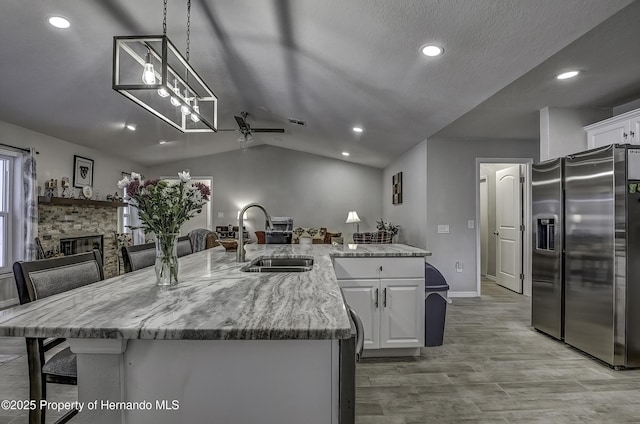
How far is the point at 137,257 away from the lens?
2.17 metres

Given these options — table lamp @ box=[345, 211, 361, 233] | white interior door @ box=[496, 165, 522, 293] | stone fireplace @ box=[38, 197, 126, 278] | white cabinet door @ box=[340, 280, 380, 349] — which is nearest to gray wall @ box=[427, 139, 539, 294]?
white interior door @ box=[496, 165, 522, 293]

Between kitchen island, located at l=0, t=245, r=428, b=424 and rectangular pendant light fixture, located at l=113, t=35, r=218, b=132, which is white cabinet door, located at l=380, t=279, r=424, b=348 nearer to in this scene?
kitchen island, located at l=0, t=245, r=428, b=424

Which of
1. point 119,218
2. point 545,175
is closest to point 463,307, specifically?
point 545,175

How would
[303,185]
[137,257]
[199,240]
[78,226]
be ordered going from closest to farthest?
[137,257], [78,226], [199,240], [303,185]

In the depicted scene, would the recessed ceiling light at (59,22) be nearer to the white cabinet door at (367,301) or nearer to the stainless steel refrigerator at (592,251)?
the white cabinet door at (367,301)

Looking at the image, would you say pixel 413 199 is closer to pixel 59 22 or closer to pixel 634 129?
pixel 634 129

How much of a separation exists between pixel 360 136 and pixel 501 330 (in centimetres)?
363

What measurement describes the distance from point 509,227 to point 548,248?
2506 mm

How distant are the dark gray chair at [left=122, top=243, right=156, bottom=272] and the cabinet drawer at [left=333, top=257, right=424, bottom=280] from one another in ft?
4.46

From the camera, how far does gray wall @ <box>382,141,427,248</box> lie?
5.18 meters

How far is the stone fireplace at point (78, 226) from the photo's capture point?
16.4 ft

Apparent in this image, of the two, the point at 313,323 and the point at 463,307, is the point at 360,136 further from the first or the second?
the point at 313,323

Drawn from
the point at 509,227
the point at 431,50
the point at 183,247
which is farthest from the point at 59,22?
the point at 509,227

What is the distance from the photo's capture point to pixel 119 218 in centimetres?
707
